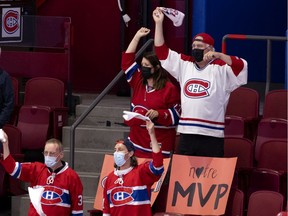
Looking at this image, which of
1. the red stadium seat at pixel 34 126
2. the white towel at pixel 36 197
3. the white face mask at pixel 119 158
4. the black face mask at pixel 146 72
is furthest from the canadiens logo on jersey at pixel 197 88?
the red stadium seat at pixel 34 126

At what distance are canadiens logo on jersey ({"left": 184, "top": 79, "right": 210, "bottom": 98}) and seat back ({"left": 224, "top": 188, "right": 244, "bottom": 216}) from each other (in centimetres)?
94

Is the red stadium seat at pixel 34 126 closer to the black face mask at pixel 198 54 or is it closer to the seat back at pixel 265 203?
the black face mask at pixel 198 54

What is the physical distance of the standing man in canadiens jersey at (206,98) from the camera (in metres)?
11.3

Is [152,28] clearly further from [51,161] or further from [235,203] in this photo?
[51,161]

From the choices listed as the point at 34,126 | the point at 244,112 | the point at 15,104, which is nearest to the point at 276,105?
the point at 244,112

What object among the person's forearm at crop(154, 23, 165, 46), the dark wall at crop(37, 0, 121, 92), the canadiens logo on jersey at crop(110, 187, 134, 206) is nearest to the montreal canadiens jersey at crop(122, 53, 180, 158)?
the person's forearm at crop(154, 23, 165, 46)

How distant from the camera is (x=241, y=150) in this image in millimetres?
11656

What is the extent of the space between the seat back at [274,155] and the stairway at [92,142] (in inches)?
75.0

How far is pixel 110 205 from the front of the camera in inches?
423

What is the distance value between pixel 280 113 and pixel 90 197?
2184 millimetres

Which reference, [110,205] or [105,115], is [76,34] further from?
[110,205]

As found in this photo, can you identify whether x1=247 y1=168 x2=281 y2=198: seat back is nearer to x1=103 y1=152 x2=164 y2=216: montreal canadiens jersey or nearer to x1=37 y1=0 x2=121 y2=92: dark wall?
x1=103 y1=152 x2=164 y2=216: montreal canadiens jersey

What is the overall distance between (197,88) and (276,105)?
1.55 m

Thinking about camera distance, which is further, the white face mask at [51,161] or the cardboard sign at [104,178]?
the cardboard sign at [104,178]
